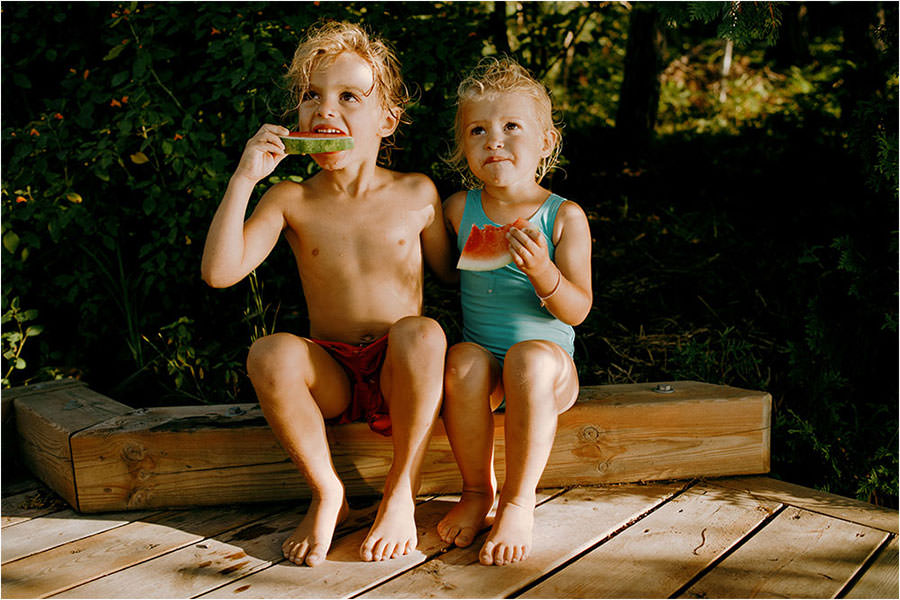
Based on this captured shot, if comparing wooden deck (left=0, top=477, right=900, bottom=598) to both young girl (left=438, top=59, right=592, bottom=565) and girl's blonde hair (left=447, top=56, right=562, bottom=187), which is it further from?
girl's blonde hair (left=447, top=56, right=562, bottom=187)

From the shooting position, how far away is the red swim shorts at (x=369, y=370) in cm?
255

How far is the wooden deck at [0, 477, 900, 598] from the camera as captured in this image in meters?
2.11

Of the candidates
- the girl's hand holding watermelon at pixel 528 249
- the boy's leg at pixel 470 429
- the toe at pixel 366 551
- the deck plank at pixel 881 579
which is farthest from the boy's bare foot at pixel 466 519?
the deck plank at pixel 881 579

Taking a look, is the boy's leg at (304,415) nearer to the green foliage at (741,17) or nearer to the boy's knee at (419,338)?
the boy's knee at (419,338)

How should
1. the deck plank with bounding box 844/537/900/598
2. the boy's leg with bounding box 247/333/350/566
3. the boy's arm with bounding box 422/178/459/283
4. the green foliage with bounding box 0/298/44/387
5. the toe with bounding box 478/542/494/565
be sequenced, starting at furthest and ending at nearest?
the green foliage with bounding box 0/298/44/387
the boy's arm with bounding box 422/178/459/283
the boy's leg with bounding box 247/333/350/566
the toe with bounding box 478/542/494/565
the deck plank with bounding box 844/537/900/598

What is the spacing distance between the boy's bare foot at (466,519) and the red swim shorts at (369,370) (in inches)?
13.4

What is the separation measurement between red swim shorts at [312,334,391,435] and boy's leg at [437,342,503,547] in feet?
0.69

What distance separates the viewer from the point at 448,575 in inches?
85.6

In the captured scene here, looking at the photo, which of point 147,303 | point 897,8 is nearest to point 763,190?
point 897,8

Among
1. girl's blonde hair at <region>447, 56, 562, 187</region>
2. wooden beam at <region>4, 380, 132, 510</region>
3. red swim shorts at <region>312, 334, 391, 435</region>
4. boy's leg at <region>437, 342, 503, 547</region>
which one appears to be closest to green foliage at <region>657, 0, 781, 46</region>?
girl's blonde hair at <region>447, 56, 562, 187</region>

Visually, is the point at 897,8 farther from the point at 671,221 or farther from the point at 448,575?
the point at 448,575

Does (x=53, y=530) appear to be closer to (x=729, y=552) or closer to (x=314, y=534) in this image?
(x=314, y=534)

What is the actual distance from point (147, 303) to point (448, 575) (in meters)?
2.25

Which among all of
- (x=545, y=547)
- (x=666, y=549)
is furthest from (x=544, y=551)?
(x=666, y=549)
